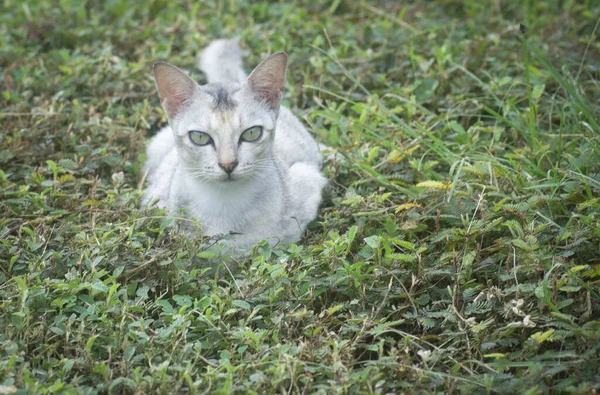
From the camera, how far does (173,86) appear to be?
14.4 feet

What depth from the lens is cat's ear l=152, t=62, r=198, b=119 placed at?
14.1 ft

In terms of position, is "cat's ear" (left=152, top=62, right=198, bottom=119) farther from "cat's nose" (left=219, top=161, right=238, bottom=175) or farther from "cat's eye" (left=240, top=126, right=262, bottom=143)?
"cat's nose" (left=219, top=161, right=238, bottom=175)

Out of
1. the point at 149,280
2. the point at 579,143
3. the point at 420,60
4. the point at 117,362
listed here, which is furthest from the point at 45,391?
the point at 420,60

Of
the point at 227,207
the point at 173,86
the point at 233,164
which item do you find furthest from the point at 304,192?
the point at 173,86

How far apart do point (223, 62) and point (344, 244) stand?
243cm

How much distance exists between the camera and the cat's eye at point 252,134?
14.2ft

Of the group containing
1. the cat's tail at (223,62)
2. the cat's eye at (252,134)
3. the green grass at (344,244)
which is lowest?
the green grass at (344,244)

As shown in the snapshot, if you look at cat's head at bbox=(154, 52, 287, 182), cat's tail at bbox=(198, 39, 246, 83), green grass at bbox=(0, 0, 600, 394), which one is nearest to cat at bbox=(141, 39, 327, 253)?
cat's head at bbox=(154, 52, 287, 182)

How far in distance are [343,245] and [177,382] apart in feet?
4.46

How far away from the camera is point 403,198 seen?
480 centimetres

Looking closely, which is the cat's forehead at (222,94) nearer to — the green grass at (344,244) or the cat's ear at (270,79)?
the cat's ear at (270,79)

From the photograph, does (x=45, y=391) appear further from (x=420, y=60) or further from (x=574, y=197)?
(x=420, y=60)

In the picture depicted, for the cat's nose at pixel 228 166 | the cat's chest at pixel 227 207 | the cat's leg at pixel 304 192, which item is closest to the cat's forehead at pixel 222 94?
the cat's nose at pixel 228 166

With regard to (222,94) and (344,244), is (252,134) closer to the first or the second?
(222,94)
